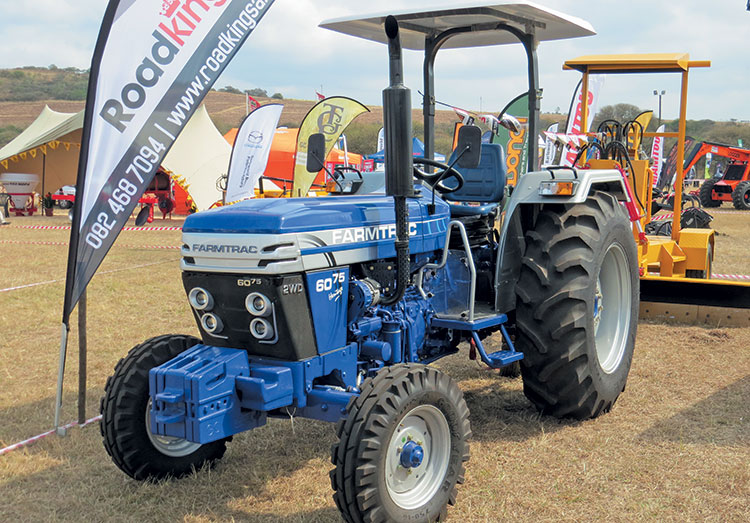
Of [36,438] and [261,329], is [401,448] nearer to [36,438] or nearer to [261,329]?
[261,329]

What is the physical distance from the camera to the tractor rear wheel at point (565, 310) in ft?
→ 13.0

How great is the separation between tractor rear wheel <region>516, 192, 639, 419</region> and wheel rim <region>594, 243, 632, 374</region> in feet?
1.03

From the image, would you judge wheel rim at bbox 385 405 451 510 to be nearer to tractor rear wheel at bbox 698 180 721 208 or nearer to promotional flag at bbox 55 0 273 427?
promotional flag at bbox 55 0 273 427

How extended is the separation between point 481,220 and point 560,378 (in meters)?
1.05

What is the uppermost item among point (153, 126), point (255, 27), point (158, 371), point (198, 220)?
point (255, 27)

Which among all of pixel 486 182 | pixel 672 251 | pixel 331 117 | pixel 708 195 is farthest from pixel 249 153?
pixel 708 195

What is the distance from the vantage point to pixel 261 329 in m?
3.12

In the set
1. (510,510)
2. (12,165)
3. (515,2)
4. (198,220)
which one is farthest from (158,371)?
(12,165)

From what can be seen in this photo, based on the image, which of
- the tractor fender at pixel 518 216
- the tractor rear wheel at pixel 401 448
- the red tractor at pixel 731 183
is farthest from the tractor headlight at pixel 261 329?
the red tractor at pixel 731 183

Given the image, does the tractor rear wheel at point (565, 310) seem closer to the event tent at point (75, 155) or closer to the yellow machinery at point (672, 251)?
the yellow machinery at point (672, 251)

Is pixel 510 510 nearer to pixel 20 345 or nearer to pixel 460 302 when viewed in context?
pixel 460 302

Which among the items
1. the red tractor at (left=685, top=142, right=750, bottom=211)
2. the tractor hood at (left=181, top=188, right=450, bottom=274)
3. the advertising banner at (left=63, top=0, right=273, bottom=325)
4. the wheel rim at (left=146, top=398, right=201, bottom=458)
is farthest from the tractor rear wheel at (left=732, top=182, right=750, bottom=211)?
the wheel rim at (left=146, top=398, right=201, bottom=458)

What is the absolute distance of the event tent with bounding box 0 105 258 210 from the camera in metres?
19.0

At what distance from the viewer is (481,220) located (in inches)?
173
